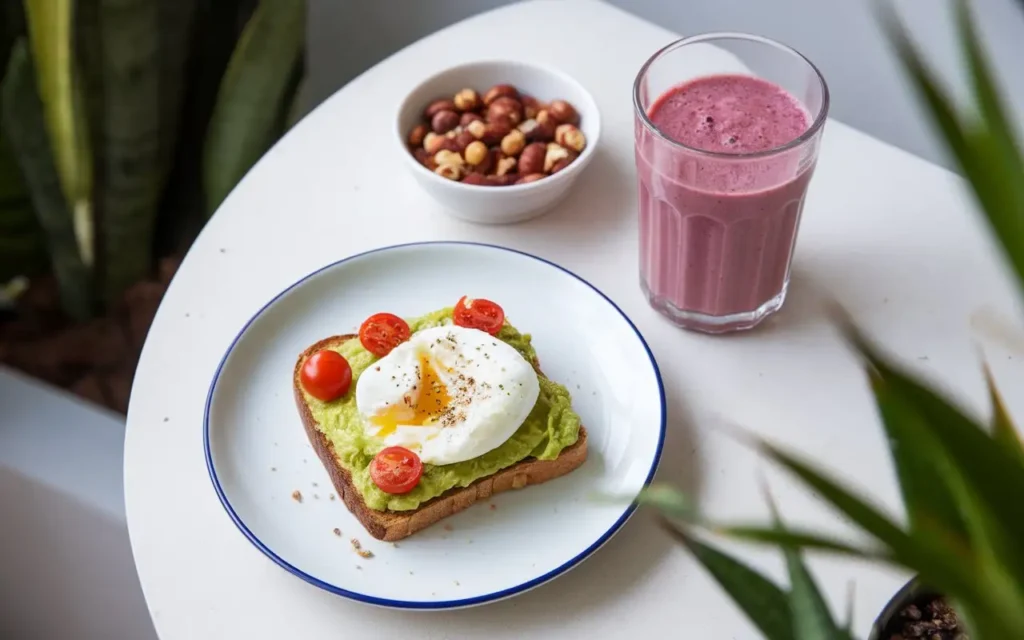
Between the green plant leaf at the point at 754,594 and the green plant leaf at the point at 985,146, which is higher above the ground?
the green plant leaf at the point at 985,146

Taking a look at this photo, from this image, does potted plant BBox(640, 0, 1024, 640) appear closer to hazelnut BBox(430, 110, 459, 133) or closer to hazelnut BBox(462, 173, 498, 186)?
hazelnut BBox(462, 173, 498, 186)

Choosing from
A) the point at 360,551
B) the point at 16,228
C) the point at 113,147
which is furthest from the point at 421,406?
the point at 16,228

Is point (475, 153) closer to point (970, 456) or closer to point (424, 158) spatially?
point (424, 158)

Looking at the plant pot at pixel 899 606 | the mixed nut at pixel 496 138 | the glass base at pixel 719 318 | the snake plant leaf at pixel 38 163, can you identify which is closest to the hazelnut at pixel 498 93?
Result: the mixed nut at pixel 496 138

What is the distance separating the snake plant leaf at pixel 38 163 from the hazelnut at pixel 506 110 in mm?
733

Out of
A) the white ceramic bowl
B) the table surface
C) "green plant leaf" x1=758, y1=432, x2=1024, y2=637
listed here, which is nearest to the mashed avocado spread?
the table surface

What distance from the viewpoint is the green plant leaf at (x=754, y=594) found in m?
0.51

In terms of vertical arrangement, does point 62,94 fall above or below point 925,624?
below

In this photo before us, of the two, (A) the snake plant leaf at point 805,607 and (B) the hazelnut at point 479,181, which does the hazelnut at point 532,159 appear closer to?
(B) the hazelnut at point 479,181

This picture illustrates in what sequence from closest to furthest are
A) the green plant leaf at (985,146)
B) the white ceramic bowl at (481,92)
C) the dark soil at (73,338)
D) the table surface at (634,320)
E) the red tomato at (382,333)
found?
Result: 1. the green plant leaf at (985,146)
2. the table surface at (634,320)
3. the red tomato at (382,333)
4. the white ceramic bowl at (481,92)
5. the dark soil at (73,338)

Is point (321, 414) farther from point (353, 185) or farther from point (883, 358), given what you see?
point (883, 358)

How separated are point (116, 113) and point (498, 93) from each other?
0.66m

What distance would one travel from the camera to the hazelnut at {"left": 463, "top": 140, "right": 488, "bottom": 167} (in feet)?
4.10

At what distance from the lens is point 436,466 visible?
3.12 feet
